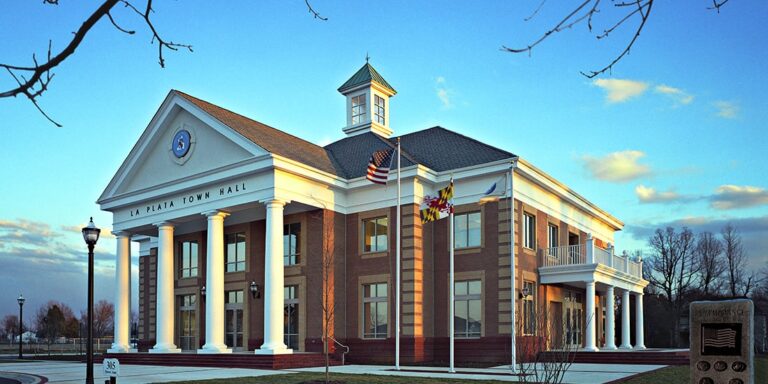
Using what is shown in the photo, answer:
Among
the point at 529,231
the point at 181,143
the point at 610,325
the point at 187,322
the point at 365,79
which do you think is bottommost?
the point at 187,322

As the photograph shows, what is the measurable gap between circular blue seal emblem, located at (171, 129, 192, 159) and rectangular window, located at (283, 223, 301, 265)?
230 inches

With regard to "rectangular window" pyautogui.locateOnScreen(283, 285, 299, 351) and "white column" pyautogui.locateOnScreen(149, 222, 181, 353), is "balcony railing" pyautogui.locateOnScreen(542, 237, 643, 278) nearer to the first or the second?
"rectangular window" pyautogui.locateOnScreen(283, 285, 299, 351)

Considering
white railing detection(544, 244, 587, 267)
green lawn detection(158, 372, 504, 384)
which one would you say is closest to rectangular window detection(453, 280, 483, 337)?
white railing detection(544, 244, 587, 267)

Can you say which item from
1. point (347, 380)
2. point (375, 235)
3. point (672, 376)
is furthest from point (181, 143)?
point (672, 376)

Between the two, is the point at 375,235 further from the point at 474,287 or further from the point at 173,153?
the point at 173,153

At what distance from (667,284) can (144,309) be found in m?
49.3

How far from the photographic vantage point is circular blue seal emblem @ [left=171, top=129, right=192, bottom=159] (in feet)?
115

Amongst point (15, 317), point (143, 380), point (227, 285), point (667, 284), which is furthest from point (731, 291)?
point (15, 317)

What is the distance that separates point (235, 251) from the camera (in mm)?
37781

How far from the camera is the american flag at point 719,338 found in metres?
11.2

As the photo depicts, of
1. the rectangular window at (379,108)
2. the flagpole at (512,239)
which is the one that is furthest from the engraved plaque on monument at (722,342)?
the rectangular window at (379,108)

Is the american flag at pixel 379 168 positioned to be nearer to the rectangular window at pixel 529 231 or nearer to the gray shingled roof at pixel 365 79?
the rectangular window at pixel 529 231

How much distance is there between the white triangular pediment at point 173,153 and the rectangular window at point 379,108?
10815 millimetres

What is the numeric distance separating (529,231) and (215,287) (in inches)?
556
